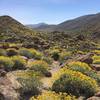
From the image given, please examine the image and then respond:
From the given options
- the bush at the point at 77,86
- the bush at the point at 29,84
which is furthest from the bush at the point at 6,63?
the bush at the point at 77,86

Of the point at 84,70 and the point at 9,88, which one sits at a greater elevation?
the point at 9,88

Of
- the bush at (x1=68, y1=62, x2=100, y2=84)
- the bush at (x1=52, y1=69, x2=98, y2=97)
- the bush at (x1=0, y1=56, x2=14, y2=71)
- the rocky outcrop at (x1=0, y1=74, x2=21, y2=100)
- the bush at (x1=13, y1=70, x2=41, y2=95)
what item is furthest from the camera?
the bush at (x1=0, y1=56, x2=14, y2=71)

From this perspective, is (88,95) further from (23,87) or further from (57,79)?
(23,87)

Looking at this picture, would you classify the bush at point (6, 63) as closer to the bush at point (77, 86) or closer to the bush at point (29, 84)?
the bush at point (29, 84)

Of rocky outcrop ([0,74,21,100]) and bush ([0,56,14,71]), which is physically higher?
rocky outcrop ([0,74,21,100])

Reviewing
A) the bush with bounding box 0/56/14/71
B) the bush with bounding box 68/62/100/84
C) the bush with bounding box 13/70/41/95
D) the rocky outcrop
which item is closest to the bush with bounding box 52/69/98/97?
the bush with bounding box 13/70/41/95

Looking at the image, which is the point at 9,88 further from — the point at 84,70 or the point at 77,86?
the point at 84,70

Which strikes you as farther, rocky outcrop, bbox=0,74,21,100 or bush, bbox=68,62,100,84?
bush, bbox=68,62,100,84

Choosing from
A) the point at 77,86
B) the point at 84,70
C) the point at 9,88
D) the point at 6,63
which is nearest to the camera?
the point at 9,88

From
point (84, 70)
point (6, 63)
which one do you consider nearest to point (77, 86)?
point (84, 70)

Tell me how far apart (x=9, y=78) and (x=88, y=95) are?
3629 mm

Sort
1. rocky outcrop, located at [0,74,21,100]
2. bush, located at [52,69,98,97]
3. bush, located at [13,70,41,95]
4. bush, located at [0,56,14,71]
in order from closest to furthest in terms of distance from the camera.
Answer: rocky outcrop, located at [0,74,21,100] < bush, located at [13,70,41,95] < bush, located at [52,69,98,97] < bush, located at [0,56,14,71]

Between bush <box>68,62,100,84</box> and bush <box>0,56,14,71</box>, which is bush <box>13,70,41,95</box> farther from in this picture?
bush <box>0,56,14,71</box>

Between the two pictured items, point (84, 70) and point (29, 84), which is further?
point (84, 70)
